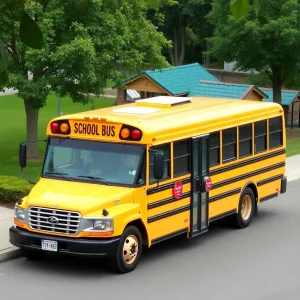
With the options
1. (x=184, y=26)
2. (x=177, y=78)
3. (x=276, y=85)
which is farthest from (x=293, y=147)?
(x=184, y=26)

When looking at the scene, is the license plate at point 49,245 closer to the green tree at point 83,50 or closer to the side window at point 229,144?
the side window at point 229,144

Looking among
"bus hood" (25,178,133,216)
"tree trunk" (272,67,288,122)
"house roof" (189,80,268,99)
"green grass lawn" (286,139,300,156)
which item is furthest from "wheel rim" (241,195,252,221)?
"tree trunk" (272,67,288,122)

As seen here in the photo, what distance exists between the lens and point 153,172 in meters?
11.4

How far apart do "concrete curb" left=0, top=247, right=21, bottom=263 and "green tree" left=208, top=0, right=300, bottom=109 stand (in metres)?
19.8

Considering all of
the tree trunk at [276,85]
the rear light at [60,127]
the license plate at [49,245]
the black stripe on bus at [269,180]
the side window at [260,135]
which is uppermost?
the rear light at [60,127]

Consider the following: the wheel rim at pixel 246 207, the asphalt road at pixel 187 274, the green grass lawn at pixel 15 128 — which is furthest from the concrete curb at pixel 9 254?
the green grass lawn at pixel 15 128

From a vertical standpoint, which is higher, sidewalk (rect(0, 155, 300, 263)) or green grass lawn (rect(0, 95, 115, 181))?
sidewalk (rect(0, 155, 300, 263))

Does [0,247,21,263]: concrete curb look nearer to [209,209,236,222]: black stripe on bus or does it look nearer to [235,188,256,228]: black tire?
[209,209,236,222]: black stripe on bus

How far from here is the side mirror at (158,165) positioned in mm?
11117

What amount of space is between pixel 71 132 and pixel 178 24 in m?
43.9

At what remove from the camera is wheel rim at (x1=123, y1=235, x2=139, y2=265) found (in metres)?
11.1

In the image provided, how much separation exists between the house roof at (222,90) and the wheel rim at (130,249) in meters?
20.0

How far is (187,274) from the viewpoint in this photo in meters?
11.4

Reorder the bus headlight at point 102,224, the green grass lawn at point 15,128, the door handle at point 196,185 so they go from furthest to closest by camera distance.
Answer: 1. the green grass lawn at point 15,128
2. the door handle at point 196,185
3. the bus headlight at point 102,224
